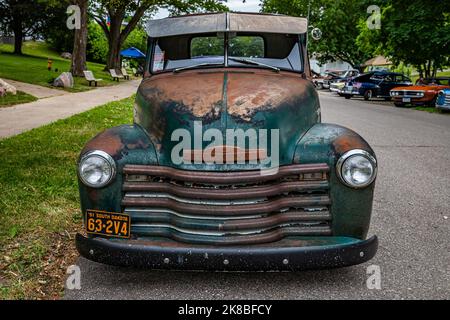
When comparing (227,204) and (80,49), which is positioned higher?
(80,49)

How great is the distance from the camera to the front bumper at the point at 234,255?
3223 millimetres

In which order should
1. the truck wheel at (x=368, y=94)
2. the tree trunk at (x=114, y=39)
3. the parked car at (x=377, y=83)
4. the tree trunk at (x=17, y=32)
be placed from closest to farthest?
the parked car at (x=377, y=83) → the truck wheel at (x=368, y=94) → the tree trunk at (x=114, y=39) → the tree trunk at (x=17, y=32)

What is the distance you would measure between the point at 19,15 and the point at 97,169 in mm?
44429

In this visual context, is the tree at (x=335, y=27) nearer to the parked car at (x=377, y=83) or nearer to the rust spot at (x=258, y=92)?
the parked car at (x=377, y=83)

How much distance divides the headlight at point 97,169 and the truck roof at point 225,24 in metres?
2.01

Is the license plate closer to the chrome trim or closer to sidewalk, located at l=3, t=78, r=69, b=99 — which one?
the chrome trim

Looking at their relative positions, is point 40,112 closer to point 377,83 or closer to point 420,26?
point 420,26

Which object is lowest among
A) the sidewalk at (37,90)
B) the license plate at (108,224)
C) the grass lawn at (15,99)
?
the sidewalk at (37,90)

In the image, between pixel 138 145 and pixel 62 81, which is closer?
pixel 138 145

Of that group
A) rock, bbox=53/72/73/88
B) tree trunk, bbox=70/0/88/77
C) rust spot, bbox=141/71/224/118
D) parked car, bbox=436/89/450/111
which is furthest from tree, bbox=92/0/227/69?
rust spot, bbox=141/71/224/118

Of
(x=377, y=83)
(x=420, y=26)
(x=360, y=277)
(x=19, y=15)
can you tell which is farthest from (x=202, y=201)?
(x=19, y=15)

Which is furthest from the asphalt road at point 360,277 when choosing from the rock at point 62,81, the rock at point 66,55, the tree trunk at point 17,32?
the rock at point 66,55

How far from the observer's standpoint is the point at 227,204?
3.36 metres
